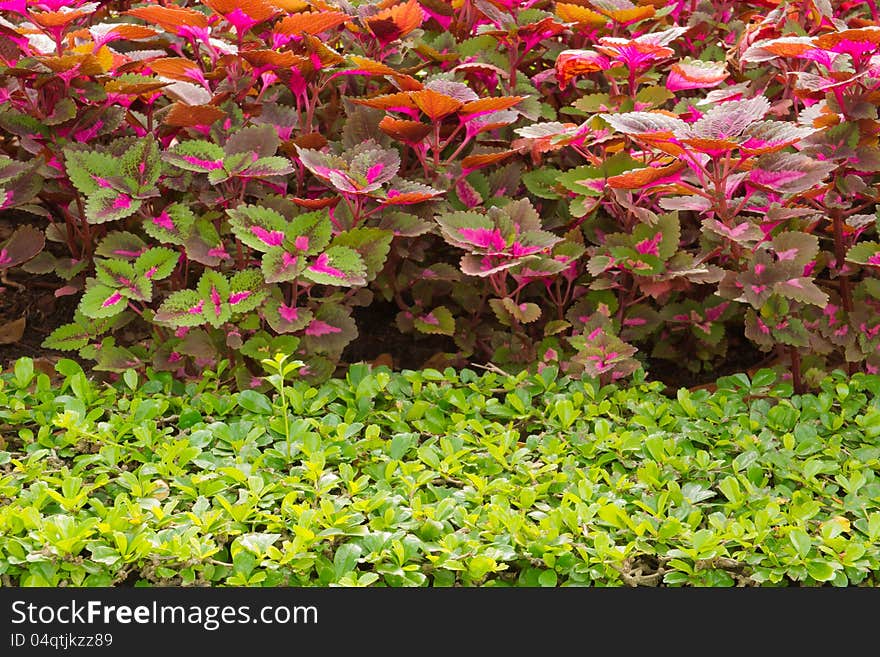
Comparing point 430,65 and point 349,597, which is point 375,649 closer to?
point 349,597

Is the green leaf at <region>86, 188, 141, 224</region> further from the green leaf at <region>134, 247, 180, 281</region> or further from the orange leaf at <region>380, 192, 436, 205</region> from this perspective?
the orange leaf at <region>380, 192, 436, 205</region>

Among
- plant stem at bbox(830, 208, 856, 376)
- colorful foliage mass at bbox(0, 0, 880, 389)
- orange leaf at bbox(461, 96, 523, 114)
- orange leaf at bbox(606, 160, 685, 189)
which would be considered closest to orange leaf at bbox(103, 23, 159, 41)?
colorful foliage mass at bbox(0, 0, 880, 389)

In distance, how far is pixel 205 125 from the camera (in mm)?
2432

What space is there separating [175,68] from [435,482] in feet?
3.86

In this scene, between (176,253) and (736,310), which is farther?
(736,310)

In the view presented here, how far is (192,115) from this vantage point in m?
2.36

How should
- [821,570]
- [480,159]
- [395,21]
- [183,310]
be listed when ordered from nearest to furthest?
1. [821,570]
2. [183,310]
3. [480,159]
4. [395,21]

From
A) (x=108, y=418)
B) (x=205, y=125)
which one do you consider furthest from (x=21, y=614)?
(x=205, y=125)

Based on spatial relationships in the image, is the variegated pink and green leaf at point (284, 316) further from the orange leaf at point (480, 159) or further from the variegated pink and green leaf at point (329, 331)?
the orange leaf at point (480, 159)

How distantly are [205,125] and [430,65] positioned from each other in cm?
69

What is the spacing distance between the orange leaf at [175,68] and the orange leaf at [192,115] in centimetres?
12

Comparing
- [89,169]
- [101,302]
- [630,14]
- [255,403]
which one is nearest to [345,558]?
[255,403]

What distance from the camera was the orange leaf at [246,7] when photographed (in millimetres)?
2369

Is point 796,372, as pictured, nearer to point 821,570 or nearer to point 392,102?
point 821,570
